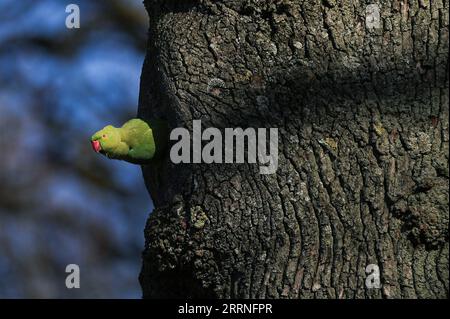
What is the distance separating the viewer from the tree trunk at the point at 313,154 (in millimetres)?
1835

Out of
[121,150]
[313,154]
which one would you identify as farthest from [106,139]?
[313,154]

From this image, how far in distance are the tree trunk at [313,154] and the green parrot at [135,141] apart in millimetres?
94

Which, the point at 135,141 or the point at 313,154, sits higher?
the point at 135,141

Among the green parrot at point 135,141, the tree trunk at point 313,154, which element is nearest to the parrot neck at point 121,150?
the green parrot at point 135,141

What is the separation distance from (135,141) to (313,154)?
59 centimetres

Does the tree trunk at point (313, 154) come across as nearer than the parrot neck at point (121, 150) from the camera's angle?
Yes

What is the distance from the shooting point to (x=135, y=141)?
2.27 m

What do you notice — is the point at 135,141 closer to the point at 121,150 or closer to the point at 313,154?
the point at 121,150

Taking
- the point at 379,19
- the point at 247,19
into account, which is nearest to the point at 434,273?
the point at 379,19

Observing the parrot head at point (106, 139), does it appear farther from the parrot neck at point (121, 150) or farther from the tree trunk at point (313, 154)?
the tree trunk at point (313, 154)

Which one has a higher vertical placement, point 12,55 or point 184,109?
point 12,55
